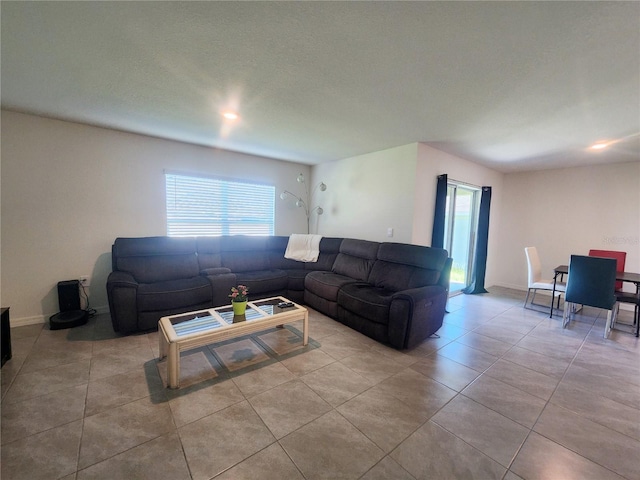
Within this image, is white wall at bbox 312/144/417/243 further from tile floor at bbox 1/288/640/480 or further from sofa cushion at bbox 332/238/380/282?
tile floor at bbox 1/288/640/480

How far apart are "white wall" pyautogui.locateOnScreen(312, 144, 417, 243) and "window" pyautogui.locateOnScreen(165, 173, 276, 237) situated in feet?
3.58

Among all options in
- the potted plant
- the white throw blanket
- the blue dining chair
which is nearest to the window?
the white throw blanket

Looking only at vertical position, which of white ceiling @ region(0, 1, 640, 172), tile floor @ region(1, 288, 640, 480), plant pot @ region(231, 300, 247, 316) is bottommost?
tile floor @ region(1, 288, 640, 480)

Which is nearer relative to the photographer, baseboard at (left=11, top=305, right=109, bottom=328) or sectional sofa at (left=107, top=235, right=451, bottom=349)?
sectional sofa at (left=107, top=235, right=451, bottom=349)

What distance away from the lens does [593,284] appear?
3186mm

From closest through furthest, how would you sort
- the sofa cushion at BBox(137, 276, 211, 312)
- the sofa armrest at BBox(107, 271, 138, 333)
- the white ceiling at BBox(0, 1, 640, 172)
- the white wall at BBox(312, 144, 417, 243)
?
the white ceiling at BBox(0, 1, 640, 172) < the sofa armrest at BBox(107, 271, 138, 333) < the sofa cushion at BBox(137, 276, 211, 312) < the white wall at BBox(312, 144, 417, 243)

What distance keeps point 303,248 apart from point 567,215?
4848mm

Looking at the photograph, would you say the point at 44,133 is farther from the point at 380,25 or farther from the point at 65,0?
the point at 380,25

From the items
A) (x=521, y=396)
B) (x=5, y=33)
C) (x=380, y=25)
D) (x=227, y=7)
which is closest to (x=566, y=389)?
(x=521, y=396)

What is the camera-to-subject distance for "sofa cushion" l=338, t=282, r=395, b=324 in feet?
8.97

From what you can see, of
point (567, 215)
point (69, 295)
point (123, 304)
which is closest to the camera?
point (123, 304)

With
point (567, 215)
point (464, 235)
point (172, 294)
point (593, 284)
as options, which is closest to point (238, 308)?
point (172, 294)

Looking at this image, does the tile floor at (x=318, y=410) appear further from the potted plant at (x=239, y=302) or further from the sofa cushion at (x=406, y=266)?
the sofa cushion at (x=406, y=266)

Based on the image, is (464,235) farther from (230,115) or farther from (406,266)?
(230,115)
